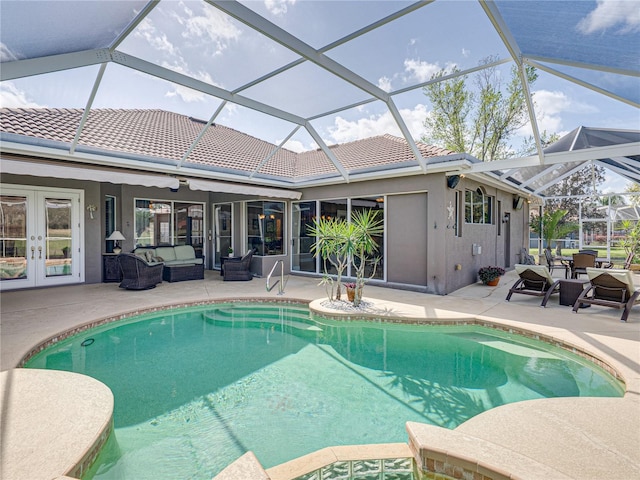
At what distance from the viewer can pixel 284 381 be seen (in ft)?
17.3

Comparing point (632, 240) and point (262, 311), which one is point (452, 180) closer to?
point (262, 311)

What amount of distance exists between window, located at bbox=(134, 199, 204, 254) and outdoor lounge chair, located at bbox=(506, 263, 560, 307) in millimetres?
13442

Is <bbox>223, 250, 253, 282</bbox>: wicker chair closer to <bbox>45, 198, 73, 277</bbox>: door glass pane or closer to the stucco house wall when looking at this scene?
the stucco house wall

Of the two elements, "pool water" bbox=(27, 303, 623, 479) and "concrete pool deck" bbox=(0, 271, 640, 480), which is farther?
"pool water" bbox=(27, 303, 623, 479)

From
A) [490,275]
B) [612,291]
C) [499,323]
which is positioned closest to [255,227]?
[490,275]

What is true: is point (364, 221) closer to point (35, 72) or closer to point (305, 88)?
point (305, 88)

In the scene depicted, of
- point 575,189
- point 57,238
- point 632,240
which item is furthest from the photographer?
point 575,189

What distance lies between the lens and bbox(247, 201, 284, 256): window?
46.2ft

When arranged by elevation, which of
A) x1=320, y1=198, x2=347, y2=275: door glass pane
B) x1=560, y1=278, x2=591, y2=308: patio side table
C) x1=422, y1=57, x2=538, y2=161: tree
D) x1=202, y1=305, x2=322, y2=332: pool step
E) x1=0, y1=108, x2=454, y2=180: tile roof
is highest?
x1=422, y1=57, x2=538, y2=161: tree

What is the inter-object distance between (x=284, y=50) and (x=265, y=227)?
8.55 meters

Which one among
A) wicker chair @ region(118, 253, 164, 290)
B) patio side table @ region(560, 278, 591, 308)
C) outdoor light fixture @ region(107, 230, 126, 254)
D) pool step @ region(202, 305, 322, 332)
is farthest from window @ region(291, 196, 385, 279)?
outdoor light fixture @ region(107, 230, 126, 254)

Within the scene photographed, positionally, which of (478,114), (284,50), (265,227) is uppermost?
(478,114)

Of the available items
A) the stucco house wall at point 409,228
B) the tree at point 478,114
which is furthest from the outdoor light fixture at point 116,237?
the tree at point 478,114

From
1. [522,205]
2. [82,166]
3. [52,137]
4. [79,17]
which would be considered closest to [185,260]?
[82,166]
